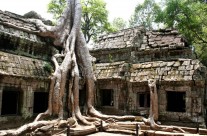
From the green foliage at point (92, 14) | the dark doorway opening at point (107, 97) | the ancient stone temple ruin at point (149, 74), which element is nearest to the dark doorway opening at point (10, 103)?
the ancient stone temple ruin at point (149, 74)

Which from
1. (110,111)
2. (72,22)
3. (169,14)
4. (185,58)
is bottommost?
(110,111)

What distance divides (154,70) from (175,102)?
1778 mm

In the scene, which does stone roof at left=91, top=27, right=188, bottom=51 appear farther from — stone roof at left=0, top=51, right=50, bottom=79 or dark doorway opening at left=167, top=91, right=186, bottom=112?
stone roof at left=0, top=51, right=50, bottom=79

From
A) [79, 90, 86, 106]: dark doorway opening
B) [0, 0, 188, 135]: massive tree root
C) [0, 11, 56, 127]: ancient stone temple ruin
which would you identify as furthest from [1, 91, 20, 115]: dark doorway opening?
[79, 90, 86, 106]: dark doorway opening

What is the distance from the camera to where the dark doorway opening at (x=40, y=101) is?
9641 millimetres

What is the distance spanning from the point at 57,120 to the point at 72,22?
543 centimetres

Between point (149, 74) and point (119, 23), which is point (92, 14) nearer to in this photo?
point (119, 23)

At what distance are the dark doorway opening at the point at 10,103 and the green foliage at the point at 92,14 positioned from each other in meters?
15.7

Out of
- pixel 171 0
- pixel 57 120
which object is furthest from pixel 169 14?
pixel 57 120

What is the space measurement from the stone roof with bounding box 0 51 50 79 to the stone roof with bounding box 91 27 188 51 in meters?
4.83

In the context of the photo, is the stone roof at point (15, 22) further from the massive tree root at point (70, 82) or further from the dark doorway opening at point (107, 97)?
the dark doorway opening at point (107, 97)

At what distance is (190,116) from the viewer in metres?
9.74

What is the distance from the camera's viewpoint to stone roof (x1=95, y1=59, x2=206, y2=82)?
992 centimetres

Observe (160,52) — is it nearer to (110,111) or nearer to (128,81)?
(128,81)
